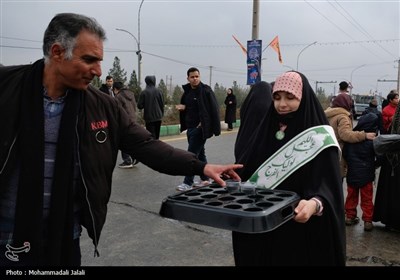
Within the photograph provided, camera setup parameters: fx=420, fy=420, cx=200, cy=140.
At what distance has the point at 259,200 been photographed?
207 centimetres

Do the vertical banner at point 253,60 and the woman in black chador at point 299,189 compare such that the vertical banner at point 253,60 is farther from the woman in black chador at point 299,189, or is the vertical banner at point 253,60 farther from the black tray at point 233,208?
the black tray at point 233,208

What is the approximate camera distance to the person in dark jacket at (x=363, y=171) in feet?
16.6

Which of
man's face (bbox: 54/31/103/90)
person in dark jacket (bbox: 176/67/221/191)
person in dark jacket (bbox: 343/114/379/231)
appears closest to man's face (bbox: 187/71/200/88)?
person in dark jacket (bbox: 176/67/221/191)

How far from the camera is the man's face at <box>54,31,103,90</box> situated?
1.96 meters

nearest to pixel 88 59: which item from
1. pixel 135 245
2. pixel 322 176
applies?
pixel 322 176

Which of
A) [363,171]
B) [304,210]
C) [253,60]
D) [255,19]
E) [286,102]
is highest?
[255,19]

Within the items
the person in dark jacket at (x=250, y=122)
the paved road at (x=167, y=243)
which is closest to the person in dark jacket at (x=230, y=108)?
the paved road at (x=167, y=243)

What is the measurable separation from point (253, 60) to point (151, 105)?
517cm

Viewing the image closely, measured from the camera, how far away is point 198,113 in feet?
21.8

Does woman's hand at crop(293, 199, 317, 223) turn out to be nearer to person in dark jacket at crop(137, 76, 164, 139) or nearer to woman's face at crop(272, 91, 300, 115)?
woman's face at crop(272, 91, 300, 115)

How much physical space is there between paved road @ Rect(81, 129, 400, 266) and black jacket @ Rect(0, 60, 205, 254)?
1768mm

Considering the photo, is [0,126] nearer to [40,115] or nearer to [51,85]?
[40,115]

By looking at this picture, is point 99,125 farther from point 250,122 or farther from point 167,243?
point 167,243

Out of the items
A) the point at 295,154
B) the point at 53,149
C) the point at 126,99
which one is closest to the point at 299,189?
the point at 295,154
